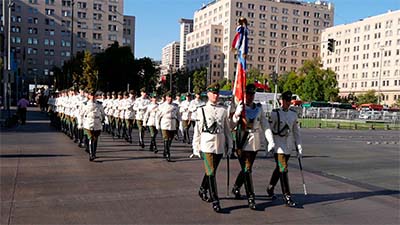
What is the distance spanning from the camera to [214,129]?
7.23m

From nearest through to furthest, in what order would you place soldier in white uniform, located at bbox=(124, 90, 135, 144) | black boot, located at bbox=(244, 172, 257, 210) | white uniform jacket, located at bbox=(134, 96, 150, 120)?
black boot, located at bbox=(244, 172, 257, 210)
white uniform jacket, located at bbox=(134, 96, 150, 120)
soldier in white uniform, located at bbox=(124, 90, 135, 144)

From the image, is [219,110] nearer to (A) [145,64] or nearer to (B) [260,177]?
(B) [260,177]

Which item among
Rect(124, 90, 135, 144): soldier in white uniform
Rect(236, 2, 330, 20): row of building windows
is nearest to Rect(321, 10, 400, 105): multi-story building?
Rect(236, 2, 330, 20): row of building windows

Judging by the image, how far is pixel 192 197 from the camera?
8188 mm

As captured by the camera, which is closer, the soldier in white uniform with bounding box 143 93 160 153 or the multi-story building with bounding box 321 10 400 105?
the soldier in white uniform with bounding box 143 93 160 153

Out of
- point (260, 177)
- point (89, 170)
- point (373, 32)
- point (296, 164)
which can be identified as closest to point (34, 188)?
point (89, 170)

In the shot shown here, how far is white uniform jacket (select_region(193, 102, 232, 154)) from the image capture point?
7199 millimetres

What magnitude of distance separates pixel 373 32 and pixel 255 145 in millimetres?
112871

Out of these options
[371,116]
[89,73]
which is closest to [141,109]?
[89,73]

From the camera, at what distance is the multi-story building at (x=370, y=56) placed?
102625 millimetres

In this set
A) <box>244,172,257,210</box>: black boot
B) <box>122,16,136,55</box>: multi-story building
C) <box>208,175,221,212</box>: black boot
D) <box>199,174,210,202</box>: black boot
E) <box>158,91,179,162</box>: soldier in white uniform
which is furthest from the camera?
<box>122,16,136,55</box>: multi-story building

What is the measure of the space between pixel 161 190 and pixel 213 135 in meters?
2.12

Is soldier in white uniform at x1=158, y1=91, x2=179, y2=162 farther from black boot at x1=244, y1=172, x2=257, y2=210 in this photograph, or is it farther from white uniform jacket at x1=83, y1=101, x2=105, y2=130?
black boot at x1=244, y1=172, x2=257, y2=210

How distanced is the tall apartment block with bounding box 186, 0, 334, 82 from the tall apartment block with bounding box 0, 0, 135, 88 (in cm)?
3051
